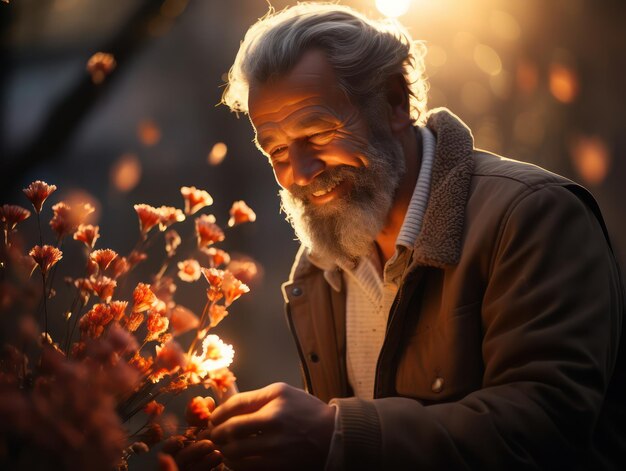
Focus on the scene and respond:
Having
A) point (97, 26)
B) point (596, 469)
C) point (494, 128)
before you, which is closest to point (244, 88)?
point (596, 469)

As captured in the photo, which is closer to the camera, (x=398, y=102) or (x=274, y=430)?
(x=274, y=430)

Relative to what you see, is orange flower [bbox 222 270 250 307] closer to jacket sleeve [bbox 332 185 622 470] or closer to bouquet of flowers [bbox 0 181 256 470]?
bouquet of flowers [bbox 0 181 256 470]

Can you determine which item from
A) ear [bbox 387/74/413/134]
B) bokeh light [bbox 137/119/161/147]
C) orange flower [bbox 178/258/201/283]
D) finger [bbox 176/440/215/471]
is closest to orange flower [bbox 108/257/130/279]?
orange flower [bbox 178/258/201/283]

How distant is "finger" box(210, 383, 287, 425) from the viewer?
40.8 inches

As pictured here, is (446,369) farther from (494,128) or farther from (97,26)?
(494,128)

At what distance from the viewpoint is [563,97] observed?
4656mm

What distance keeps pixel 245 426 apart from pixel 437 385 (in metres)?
0.57

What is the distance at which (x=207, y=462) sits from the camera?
3.54 feet

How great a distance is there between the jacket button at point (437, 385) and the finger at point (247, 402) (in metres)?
0.49

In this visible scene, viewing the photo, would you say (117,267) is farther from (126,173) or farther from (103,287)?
(126,173)

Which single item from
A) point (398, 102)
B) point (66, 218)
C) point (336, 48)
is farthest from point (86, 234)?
point (398, 102)

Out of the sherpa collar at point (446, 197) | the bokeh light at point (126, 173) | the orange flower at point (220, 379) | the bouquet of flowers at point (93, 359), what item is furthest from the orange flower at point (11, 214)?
the bokeh light at point (126, 173)

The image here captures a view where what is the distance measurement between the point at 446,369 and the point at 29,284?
0.94 meters

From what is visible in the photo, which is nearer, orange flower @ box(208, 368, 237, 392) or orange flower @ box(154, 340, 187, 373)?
orange flower @ box(154, 340, 187, 373)
